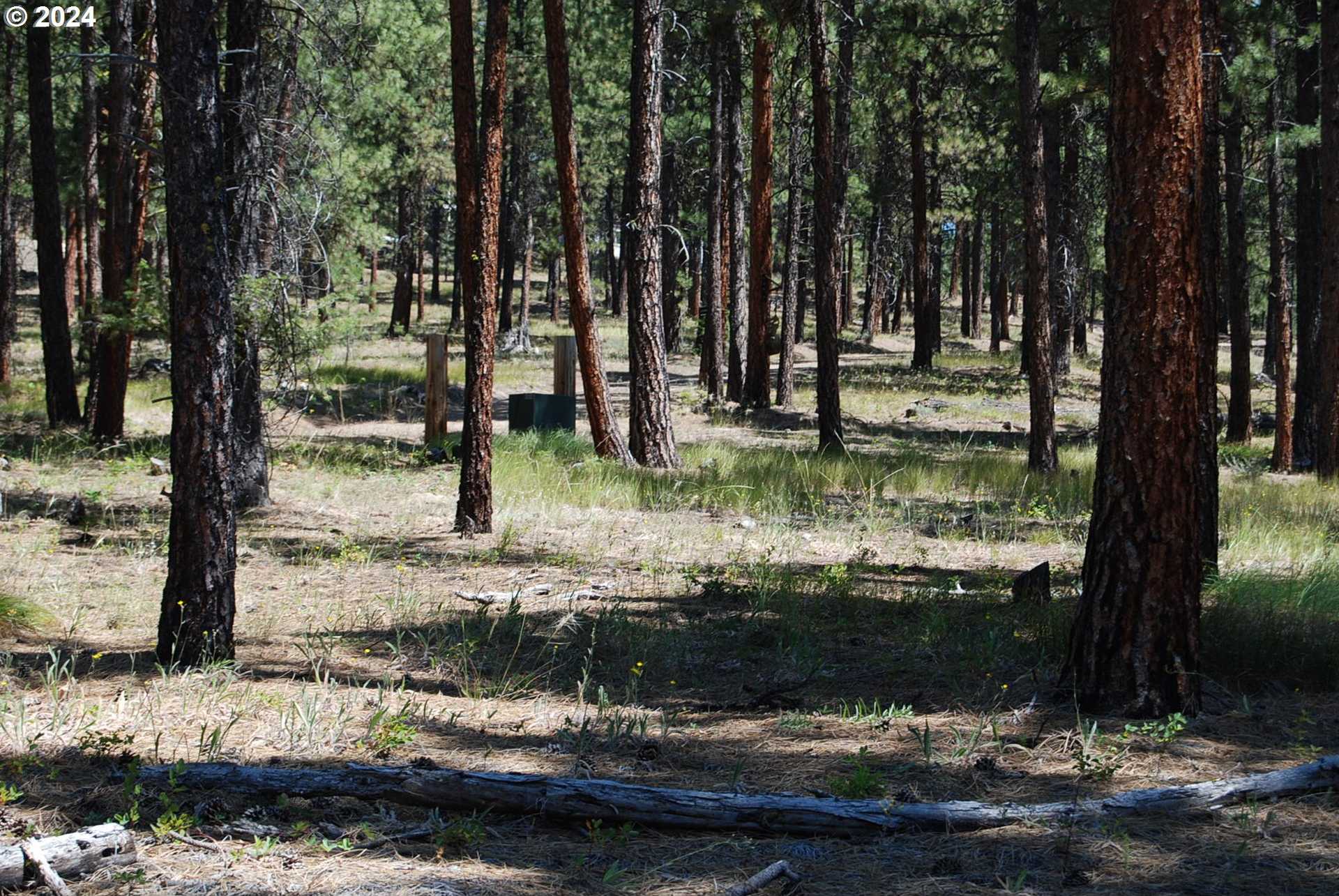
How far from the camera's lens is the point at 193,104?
18.0 feet

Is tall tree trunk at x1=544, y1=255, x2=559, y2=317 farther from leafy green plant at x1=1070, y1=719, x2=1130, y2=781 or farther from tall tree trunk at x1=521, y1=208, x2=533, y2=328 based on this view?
leafy green plant at x1=1070, y1=719, x2=1130, y2=781

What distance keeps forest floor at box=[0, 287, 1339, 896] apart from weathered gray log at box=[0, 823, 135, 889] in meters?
0.08

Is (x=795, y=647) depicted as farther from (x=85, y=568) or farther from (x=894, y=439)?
(x=894, y=439)

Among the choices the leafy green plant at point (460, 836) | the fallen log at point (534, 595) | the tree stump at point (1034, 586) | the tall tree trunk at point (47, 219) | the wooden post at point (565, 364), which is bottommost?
the leafy green plant at point (460, 836)

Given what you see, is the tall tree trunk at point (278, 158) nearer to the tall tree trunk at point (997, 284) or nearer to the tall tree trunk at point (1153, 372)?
the tall tree trunk at point (1153, 372)

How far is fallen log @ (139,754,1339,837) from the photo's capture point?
3818 millimetres

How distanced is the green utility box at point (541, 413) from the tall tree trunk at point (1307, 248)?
974 cm

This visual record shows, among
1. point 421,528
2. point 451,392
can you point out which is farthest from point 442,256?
point 421,528

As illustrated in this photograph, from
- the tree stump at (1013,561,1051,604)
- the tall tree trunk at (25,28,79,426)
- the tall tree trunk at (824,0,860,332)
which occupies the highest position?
the tall tree trunk at (824,0,860,332)

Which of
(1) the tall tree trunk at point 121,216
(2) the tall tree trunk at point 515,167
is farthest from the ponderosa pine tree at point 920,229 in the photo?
(1) the tall tree trunk at point 121,216

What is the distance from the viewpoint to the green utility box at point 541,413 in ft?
49.8

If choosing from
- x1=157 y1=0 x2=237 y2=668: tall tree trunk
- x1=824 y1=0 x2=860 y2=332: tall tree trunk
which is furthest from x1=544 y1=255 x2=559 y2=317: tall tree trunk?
x1=157 y1=0 x2=237 y2=668: tall tree trunk

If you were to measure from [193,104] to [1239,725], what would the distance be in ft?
19.1

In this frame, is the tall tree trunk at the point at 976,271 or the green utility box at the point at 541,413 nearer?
the green utility box at the point at 541,413
